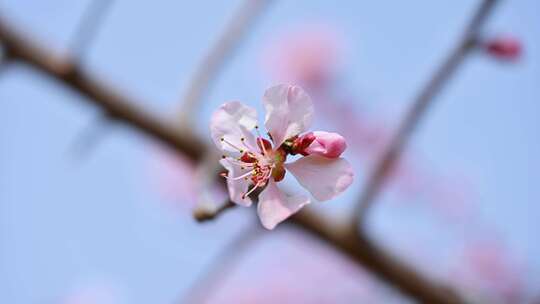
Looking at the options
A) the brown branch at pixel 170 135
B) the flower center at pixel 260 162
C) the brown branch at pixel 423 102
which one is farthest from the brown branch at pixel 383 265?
the flower center at pixel 260 162

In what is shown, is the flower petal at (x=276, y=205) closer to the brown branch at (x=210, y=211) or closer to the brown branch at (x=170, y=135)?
the brown branch at (x=210, y=211)

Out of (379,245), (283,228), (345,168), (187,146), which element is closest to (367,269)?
(379,245)

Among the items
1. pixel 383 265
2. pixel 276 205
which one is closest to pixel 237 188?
pixel 276 205

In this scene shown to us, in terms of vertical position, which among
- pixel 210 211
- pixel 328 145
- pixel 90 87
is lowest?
pixel 90 87

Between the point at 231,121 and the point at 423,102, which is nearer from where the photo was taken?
the point at 231,121

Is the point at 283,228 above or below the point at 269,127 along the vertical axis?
below

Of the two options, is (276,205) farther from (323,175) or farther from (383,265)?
(383,265)

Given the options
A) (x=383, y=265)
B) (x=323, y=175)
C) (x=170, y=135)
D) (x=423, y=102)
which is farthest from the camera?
(x=170, y=135)

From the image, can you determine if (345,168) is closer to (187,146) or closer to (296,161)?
(296,161)
